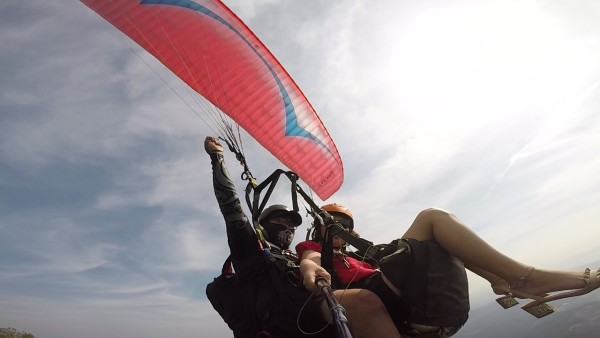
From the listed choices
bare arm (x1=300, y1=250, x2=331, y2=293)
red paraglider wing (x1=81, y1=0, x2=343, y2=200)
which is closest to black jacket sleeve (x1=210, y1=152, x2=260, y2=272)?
bare arm (x1=300, y1=250, x2=331, y2=293)

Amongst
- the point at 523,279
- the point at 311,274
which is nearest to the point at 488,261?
the point at 523,279

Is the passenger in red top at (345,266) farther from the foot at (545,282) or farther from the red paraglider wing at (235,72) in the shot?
the red paraglider wing at (235,72)

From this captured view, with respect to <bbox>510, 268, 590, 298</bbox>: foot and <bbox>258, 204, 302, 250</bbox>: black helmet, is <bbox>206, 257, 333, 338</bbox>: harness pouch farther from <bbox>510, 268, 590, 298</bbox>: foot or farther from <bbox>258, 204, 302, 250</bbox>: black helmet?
<bbox>510, 268, 590, 298</bbox>: foot

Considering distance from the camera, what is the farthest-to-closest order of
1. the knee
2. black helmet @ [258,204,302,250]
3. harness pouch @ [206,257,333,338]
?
black helmet @ [258,204,302,250]
harness pouch @ [206,257,333,338]
the knee

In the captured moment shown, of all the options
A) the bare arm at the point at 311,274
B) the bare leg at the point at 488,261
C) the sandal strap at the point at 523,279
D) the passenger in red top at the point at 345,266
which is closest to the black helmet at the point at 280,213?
the passenger in red top at the point at 345,266

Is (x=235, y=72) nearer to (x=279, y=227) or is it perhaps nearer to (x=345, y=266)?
(x=279, y=227)

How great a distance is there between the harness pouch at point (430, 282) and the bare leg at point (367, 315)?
235 millimetres

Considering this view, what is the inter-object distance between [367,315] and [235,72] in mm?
6241

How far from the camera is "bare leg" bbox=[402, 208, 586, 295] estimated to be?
277 cm

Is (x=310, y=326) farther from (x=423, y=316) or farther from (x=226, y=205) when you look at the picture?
(x=226, y=205)

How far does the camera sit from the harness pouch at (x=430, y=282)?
9.14 ft

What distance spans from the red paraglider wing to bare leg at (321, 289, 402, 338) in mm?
5642

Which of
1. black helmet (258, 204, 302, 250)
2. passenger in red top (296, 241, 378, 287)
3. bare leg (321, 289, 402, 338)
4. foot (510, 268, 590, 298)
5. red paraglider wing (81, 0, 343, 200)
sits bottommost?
bare leg (321, 289, 402, 338)

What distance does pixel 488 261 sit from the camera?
2850mm
